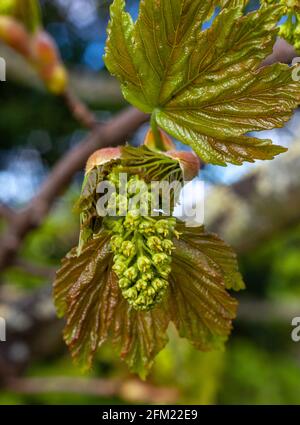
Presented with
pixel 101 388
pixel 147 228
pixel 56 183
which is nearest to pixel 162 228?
pixel 147 228

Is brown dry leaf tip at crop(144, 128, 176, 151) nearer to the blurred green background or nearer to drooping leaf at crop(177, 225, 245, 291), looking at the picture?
drooping leaf at crop(177, 225, 245, 291)

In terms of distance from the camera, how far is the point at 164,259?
47 centimetres

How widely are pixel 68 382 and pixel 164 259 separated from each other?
123 cm

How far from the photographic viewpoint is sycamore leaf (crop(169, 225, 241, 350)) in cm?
52

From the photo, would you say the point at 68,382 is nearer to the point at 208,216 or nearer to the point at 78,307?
the point at 208,216

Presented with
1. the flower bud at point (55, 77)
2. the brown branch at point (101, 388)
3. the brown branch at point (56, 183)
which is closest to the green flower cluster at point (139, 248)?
the brown branch at point (56, 183)

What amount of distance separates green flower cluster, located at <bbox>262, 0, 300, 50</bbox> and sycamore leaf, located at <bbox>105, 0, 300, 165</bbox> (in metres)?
0.02

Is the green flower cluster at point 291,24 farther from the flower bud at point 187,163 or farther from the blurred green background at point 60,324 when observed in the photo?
the blurred green background at point 60,324

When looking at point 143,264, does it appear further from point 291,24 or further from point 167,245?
point 291,24

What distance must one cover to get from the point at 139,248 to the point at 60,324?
4.25 feet

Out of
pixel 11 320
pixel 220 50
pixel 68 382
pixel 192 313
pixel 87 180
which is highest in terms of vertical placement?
pixel 220 50

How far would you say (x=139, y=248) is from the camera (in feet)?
1.59

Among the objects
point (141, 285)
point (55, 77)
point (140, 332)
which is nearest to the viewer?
point (141, 285)
